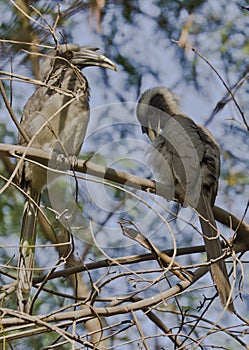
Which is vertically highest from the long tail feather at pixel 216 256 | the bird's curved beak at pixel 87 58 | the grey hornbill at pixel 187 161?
the bird's curved beak at pixel 87 58

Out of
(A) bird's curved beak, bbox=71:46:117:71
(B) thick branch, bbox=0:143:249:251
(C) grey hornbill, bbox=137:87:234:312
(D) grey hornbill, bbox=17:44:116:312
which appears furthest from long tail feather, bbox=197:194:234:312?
(A) bird's curved beak, bbox=71:46:117:71

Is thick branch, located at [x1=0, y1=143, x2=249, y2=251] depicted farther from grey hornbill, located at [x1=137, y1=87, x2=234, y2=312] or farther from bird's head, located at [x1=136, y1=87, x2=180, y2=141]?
bird's head, located at [x1=136, y1=87, x2=180, y2=141]

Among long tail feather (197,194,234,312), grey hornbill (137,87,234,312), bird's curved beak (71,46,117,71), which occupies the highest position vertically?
bird's curved beak (71,46,117,71)

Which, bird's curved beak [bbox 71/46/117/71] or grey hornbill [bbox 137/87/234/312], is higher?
bird's curved beak [bbox 71/46/117/71]

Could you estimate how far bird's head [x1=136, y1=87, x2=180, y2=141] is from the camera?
17.5 feet

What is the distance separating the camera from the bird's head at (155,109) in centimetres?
535

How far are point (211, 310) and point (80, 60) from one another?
190cm

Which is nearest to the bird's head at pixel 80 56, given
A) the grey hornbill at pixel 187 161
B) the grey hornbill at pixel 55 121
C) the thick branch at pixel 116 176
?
the grey hornbill at pixel 55 121

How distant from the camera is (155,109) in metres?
5.58

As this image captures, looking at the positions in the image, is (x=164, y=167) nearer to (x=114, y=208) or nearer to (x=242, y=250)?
(x=114, y=208)

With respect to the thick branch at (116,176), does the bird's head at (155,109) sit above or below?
above

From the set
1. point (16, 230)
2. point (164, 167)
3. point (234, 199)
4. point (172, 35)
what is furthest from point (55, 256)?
point (172, 35)

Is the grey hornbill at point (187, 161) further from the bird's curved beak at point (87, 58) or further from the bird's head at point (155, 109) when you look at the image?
the bird's curved beak at point (87, 58)

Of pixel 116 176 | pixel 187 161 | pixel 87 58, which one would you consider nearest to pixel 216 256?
pixel 116 176
